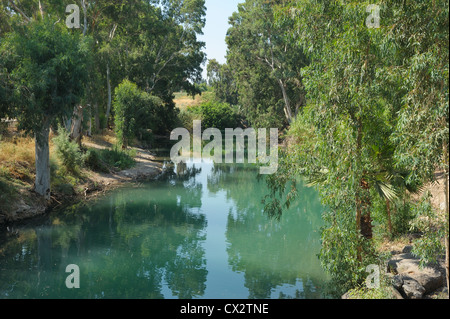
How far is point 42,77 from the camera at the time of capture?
1390 cm

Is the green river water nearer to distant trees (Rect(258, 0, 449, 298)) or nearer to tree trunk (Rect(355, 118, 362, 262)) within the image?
tree trunk (Rect(355, 118, 362, 262))

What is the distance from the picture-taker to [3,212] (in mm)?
13969

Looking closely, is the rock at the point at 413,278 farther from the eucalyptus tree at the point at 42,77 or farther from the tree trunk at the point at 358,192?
the eucalyptus tree at the point at 42,77

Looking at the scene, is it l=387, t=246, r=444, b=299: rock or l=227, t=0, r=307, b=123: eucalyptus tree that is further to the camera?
l=227, t=0, r=307, b=123: eucalyptus tree

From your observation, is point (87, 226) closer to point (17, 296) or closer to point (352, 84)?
point (17, 296)

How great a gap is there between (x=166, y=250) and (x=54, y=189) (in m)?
7.49

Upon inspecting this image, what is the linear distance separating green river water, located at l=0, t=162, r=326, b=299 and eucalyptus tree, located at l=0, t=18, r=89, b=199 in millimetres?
3390

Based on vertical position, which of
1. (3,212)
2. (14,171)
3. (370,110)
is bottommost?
(3,212)

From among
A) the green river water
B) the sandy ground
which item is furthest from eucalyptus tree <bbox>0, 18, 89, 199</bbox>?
the sandy ground

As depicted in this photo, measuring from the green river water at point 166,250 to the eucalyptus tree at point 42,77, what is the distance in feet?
11.1

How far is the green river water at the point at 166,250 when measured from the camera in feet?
31.3

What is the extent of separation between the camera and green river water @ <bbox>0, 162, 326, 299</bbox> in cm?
955

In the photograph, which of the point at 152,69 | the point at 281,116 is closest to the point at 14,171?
the point at 152,69

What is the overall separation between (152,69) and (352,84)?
103 ft
